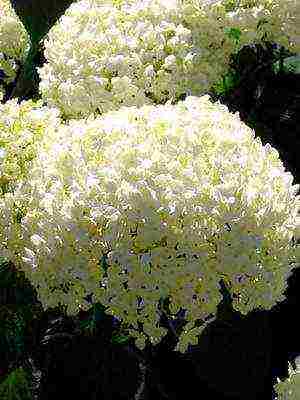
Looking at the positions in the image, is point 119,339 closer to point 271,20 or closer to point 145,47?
point 145,47

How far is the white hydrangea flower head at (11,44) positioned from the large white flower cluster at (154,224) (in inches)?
36.2

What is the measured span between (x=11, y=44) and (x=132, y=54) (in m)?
0.56

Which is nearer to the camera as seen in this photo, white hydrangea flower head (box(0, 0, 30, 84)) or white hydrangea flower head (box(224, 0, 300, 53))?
white hydrangea flower head (box(224, 0, 300, 53))

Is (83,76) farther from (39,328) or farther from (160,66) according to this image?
(39,328)

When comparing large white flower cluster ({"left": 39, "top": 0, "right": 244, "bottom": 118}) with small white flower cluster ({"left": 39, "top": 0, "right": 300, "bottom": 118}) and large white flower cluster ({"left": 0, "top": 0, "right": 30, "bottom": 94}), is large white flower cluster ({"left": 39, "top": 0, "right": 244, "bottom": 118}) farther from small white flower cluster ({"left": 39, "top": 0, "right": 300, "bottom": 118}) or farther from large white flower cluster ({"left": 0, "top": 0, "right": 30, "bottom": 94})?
large white flower cluster ({"left": 0, "top": 0, "right": 30, "bottom": 94})

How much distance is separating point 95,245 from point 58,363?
Answer: 0.31 meters

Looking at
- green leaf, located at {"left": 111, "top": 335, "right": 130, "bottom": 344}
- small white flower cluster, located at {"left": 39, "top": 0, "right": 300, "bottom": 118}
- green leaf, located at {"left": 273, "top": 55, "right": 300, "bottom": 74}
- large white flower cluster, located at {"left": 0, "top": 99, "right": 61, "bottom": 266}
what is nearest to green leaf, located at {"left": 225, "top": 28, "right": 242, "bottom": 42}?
small white flower cluster, located at {"left": 39, "top": 0, "right": 300, "bottom": 118}

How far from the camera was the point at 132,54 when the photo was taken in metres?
2.03

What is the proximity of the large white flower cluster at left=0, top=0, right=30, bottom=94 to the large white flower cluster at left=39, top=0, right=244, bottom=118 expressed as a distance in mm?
341

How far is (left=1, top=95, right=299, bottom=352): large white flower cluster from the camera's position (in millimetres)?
1475

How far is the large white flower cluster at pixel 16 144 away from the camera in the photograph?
1.58 m

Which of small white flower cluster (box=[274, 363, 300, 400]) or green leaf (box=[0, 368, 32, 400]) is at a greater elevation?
green leaf (box=[0, 368, 32, 400])

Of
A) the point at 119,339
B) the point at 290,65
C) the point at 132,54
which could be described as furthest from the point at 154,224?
the point at 290,65

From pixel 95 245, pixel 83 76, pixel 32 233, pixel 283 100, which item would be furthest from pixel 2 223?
pixel 283 100
